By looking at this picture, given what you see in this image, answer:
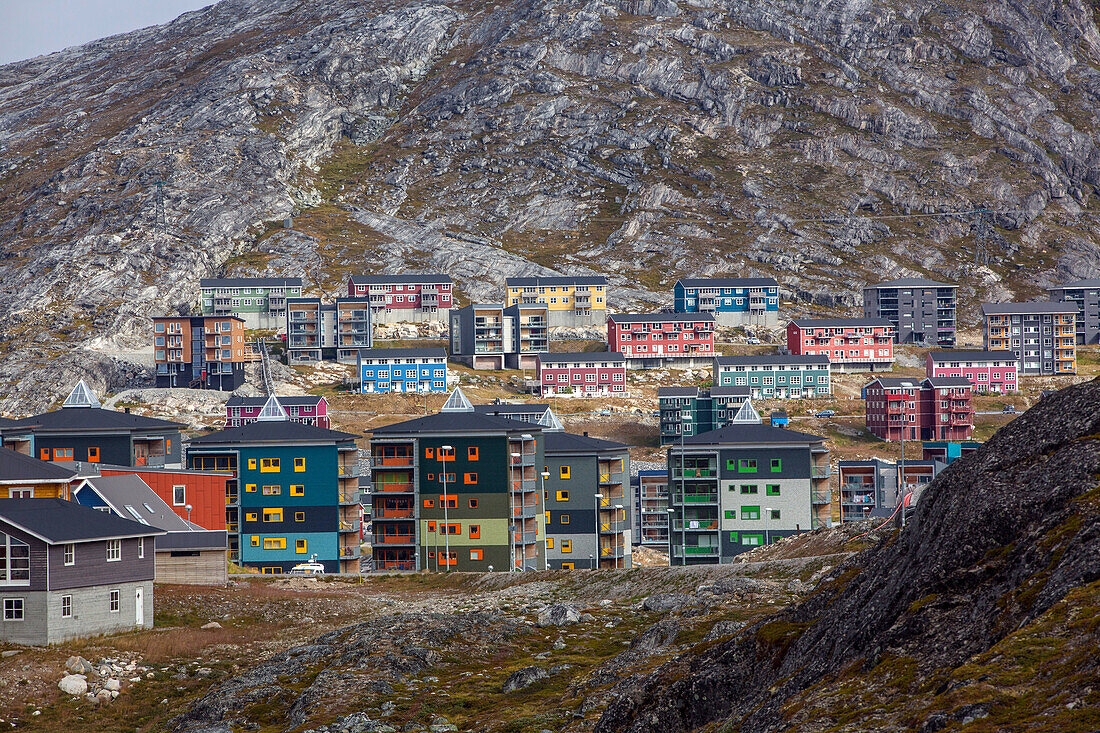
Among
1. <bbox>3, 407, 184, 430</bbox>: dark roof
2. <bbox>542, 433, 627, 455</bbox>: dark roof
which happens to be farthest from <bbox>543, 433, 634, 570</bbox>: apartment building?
<bbox>3, 407, 184, 430</bbox>: dark roof

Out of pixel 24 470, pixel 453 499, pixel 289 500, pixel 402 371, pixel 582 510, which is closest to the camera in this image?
pixel 24 470

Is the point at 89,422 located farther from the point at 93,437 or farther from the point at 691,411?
the point at 691,411

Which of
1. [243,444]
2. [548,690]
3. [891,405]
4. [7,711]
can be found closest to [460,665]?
[548,690]

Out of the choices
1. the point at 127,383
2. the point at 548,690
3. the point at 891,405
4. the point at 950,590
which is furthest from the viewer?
the point at 127,383

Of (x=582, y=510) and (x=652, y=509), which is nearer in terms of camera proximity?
(x=582, y=510)

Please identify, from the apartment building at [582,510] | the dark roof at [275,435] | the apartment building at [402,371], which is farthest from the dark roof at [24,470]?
the apartment building at [402,371]

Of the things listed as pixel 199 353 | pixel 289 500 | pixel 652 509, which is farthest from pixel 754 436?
pixel 199 353

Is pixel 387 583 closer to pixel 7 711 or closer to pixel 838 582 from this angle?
pixel 7 711
